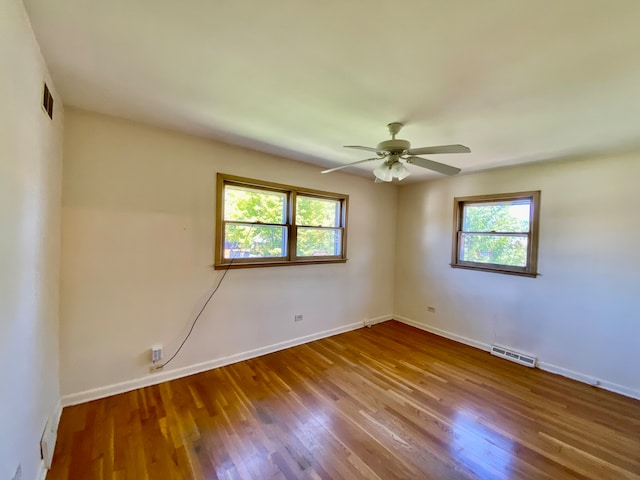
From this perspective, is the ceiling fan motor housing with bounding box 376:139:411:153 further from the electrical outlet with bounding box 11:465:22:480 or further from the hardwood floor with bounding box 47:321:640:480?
the electrical outlet with bounding box 11:465:22:480

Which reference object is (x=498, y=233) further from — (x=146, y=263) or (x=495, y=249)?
(x=146, y=263)

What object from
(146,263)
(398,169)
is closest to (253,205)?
(146,263)

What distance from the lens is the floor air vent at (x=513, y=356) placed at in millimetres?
3264

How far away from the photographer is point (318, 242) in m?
3.90

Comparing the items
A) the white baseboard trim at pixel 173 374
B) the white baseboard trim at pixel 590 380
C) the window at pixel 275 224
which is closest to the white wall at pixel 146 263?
the white baseboard trim at pixel 173 374

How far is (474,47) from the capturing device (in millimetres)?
1355

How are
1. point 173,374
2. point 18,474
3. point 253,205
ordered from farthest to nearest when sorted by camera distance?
1. point 253,205
2. point 173,374
3. point 18,474

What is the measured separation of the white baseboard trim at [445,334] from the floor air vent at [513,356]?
121 mm

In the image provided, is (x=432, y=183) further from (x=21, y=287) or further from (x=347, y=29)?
(x=21, y=287)

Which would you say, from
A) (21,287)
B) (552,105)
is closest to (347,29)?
(552,105)

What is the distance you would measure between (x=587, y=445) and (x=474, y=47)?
112 inches

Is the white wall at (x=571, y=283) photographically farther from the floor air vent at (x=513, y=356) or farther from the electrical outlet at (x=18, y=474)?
the electrical outlet at (x=18, y=474)

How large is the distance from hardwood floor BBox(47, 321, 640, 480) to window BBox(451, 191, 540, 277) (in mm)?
1323

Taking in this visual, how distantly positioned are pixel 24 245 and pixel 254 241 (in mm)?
2024
